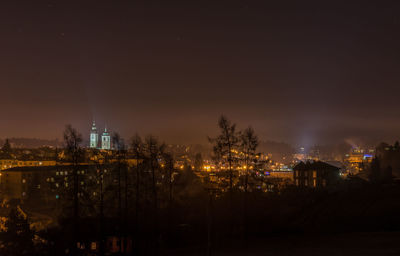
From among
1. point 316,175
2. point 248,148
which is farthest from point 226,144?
point 316,175

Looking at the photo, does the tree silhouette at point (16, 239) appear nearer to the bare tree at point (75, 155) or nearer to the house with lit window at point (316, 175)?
the bare tree at point (75, 155)

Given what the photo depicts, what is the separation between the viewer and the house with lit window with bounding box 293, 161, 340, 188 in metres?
69.6

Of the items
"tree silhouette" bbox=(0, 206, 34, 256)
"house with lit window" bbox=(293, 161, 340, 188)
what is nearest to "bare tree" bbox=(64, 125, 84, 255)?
"tree silhouette" bbox=(0, 206, 34, 256)

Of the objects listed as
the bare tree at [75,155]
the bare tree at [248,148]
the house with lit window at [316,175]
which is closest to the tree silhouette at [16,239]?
the bare tree at [75,155]

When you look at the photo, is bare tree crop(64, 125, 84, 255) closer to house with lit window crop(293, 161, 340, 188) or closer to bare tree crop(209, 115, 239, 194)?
bare tree crop(209, 115, 239, 194)

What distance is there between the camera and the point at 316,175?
2795 inches

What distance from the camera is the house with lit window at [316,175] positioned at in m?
69.6

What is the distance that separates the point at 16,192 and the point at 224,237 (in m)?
74.0

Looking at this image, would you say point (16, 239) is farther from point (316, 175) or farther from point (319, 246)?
point (316, 175)

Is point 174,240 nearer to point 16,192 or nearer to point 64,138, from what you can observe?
point 64,138

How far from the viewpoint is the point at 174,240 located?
93.7 feet

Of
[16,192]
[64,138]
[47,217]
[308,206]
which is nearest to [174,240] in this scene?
[64,138]

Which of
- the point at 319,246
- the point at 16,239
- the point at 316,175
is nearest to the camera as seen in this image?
the point at 319,246

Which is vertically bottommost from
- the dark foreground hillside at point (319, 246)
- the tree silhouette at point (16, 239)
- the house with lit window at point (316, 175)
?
the tree silhouette at point (16, 239)
